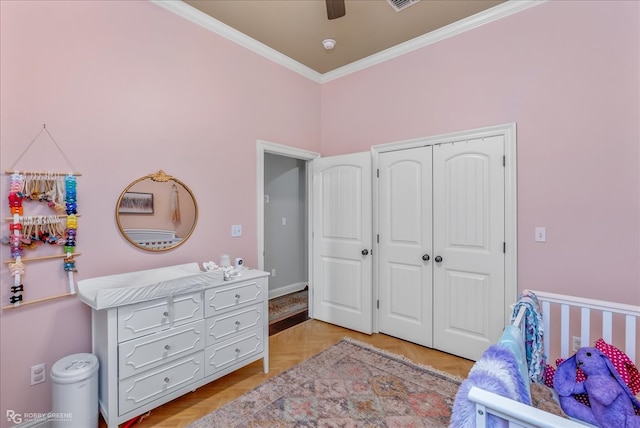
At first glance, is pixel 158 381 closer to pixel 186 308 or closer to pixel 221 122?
pixel 186 308

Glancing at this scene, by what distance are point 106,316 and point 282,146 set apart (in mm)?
2246

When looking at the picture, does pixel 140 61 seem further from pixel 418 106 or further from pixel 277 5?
pixel 418 106

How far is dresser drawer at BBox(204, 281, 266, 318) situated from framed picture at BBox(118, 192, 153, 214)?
0.83 m

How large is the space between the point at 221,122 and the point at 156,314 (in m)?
1.75

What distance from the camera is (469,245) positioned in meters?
2.71

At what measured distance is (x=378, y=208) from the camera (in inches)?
129

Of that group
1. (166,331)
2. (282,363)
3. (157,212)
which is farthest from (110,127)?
(282,363)

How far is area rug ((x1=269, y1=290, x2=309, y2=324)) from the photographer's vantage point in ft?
12.5

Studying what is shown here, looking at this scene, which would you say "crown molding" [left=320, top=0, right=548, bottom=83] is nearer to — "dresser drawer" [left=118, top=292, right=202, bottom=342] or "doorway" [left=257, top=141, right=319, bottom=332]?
"doorway" [left=257, top=141, right=319, bottom=332]

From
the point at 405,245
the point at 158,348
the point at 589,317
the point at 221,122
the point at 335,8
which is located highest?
the point at 335,8

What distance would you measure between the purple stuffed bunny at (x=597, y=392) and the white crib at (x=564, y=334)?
287 mm

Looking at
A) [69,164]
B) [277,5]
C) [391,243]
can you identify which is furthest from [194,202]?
[391,243]

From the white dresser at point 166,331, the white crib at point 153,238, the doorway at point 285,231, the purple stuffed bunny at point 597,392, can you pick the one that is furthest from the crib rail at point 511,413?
the doorway at point 285,231

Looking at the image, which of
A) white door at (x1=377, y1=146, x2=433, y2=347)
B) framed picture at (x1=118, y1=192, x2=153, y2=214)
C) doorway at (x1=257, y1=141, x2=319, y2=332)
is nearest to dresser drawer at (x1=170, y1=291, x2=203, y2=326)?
framed picture at (x1=118, y1=192, x2=153, y2=214)
